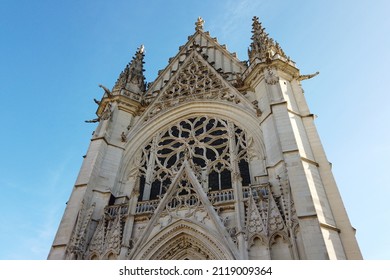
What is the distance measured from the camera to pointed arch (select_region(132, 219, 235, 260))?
9.47 metres

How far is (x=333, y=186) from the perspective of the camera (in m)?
9.63

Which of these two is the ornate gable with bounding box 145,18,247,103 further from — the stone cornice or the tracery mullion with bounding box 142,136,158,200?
the tracery mullion with bounding box 142,136,158,200

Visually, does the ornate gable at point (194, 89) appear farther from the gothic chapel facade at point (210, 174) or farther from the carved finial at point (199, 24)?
the carved finial at point (199, 24)

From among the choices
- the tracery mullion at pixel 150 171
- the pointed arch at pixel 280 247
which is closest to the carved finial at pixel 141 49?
the tracery mullion at pixel 150 171

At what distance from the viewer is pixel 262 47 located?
15.3 meters

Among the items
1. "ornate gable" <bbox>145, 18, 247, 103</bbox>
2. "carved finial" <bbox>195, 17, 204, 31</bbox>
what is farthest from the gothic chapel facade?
"carved finial" <bbox>195, 17, 204, 31</bbox>

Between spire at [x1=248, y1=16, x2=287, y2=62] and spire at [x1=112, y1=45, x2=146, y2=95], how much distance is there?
5.56m

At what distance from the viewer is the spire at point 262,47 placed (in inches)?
571

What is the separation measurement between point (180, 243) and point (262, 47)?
9.38 metres

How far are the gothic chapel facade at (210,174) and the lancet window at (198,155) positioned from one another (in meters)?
0.04

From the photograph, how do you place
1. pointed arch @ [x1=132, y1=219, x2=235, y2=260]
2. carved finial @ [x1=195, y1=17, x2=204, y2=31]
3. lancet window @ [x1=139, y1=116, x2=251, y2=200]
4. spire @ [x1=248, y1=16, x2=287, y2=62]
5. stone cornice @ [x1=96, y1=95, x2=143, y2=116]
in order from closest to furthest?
pointed arch @ [x1=132, y1=219, x2=235, y2=260], lancet window @ [x1=139, y1=116, x2=251, y2=200], spire @ [x1=248, y1=16, x2=287, y2=62], stone cornice @ [x1=96, y1=95, x2=143, y2=116], carved finial @ [x1=195, y1=17, x2=204, y2=31]

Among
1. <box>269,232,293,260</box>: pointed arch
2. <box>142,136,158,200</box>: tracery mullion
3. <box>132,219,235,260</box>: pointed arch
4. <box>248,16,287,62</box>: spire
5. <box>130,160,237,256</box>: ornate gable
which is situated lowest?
<box>269,232,293,260</box>: pointed arch
